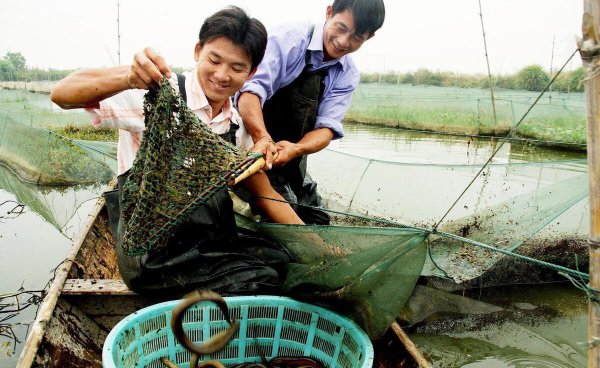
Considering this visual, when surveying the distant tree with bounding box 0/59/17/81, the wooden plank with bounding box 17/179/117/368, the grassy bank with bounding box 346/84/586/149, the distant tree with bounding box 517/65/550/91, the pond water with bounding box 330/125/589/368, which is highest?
the distant tree with bounding box 0/59/17/81

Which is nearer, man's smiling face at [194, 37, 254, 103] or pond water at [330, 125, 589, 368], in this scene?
man's smiling face at [194, 37, 254, 103]

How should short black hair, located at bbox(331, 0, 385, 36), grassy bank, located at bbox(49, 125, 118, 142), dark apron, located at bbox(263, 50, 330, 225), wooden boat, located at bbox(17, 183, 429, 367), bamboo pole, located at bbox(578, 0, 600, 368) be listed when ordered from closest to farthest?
bamboo pole, located at bbox(578, 0, 600, 368) < wooden boat, located at bbox(17, 183, 429, 367) < short black hair, located at bbox(331, 0, 385, 36) < dark apron, located at bbox(263, 50, 330, 225) < grassy bank, located at bbox(49, 125, 118, 142)

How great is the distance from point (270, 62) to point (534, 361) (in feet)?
9.25

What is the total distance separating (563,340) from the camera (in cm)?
374

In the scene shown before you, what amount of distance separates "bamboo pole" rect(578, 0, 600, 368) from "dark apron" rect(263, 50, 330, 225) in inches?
75.0

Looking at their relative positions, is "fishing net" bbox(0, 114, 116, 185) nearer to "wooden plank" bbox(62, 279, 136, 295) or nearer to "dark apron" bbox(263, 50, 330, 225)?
"dark apron" bbox(263, 50, 330, 225)

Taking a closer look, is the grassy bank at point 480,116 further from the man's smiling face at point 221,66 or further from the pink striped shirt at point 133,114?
the man's smiling face at point 221,66

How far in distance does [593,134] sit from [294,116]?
201 cm

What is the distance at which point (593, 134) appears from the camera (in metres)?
1.22

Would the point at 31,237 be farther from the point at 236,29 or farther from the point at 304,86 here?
the point at 236,29

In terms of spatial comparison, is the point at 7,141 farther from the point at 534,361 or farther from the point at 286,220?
the point at 534,361

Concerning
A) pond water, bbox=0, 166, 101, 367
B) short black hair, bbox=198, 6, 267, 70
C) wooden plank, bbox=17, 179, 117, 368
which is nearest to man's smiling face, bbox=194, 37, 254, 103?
short black hair, bbox=198, 6, 267, 70

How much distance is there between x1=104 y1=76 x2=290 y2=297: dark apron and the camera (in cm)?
208

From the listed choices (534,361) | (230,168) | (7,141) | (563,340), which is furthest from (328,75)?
(7,141)
